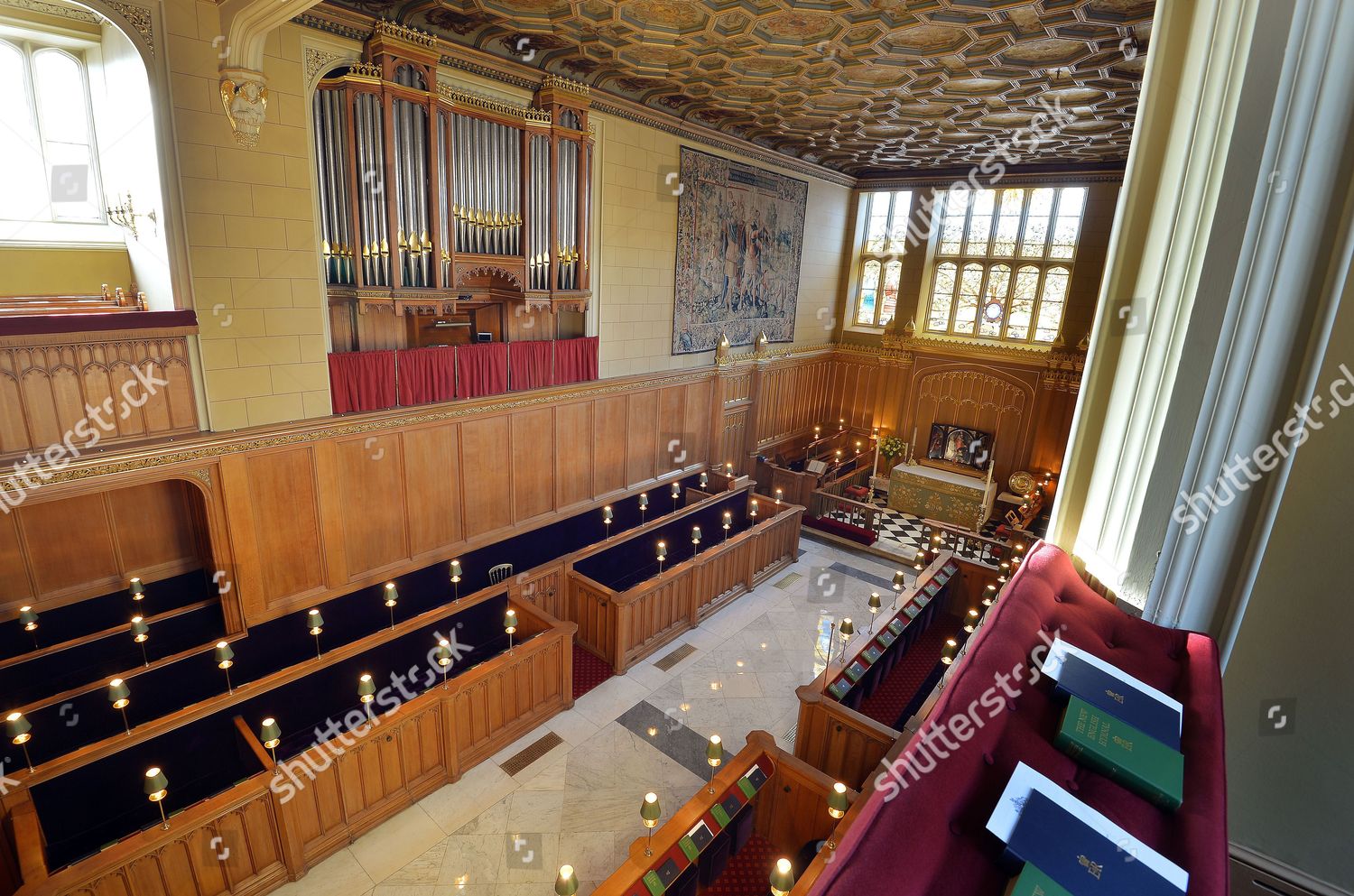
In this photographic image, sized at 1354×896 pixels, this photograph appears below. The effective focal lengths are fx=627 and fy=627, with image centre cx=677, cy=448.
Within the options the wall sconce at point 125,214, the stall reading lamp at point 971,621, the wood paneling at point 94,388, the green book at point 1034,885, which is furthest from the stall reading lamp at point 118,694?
the stall reading lamp at point 971,621

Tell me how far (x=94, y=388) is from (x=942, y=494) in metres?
13.9

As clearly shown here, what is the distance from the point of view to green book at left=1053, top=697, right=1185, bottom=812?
225 centimetres

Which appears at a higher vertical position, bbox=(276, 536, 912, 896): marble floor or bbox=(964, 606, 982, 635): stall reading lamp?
bbox=(964, 606, 982, 635): stall reading lamp

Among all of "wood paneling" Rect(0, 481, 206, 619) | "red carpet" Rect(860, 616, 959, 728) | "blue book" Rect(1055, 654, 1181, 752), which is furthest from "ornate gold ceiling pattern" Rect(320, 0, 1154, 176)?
"red carpet" Rect(860, 616, 959, 728)

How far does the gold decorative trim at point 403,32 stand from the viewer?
6707 mm

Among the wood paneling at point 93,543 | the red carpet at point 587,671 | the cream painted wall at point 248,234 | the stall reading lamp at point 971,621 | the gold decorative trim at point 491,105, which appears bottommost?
the red carpet at point 587,671

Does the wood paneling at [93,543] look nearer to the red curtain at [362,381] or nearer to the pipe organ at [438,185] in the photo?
the red curtain at [362,381]

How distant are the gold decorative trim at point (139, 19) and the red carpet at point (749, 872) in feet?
28.2

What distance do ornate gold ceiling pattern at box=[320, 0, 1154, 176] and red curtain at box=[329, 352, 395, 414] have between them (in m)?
3.73

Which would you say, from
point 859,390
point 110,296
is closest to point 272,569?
point 110,296

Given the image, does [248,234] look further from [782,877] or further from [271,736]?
[782,877]

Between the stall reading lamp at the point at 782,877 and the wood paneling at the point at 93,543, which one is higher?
the wood paneling at the point at 93,543

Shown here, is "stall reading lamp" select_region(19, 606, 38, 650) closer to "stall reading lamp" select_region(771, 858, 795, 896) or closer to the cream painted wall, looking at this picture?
the cream painted wall

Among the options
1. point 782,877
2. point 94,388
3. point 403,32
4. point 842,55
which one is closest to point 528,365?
point 403,32
